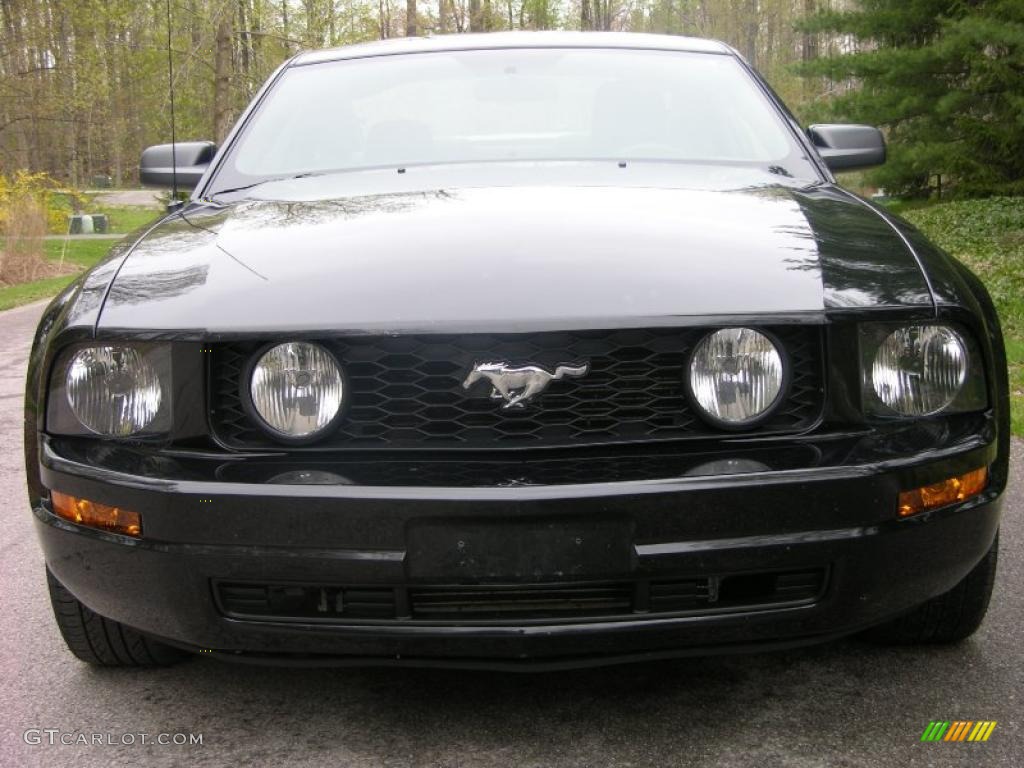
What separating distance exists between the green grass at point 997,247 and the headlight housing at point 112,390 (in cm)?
389

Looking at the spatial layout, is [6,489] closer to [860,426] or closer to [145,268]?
[145,268]

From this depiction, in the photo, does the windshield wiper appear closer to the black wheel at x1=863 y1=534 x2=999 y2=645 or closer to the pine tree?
the black wheel at x1=863 y1=534 x2=999 y2=645

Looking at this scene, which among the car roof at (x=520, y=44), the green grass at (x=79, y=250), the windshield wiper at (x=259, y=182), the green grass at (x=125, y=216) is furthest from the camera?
the green grass at (x=125, y=216)

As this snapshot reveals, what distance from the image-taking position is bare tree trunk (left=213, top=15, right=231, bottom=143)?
18500 mm

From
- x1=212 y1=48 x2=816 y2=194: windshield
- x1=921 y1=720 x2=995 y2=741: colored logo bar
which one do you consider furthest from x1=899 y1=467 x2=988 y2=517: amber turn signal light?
x1=212 y1=48 x2=816 y2=194: windshield

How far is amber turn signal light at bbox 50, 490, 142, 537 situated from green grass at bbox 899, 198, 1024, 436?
12.9ft

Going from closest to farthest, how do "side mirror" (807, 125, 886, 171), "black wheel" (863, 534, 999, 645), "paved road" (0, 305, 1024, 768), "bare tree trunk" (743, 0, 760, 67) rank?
1. "paved road" (0, 305, 1024, 768)
2. "black wheel" (863, 534, 999, 645)
3. "side mirror" (807, 125, 886, 171)
4. "bare tree trunk" (743, 0, 760, 67)

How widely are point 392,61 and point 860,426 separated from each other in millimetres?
2162

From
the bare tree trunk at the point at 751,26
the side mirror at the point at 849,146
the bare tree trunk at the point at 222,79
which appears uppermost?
the bare tree trunk at the point at 751,26

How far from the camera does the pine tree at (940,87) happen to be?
1396 centimetres

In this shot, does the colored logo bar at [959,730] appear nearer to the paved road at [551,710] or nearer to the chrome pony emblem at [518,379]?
the paved road at [551,710]

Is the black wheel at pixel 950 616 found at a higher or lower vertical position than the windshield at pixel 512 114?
lower

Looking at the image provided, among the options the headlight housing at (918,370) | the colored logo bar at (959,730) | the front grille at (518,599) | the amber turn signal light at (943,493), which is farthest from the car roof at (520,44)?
the colored logo bar at (959,730)

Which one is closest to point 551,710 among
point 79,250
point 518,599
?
point 518,599
